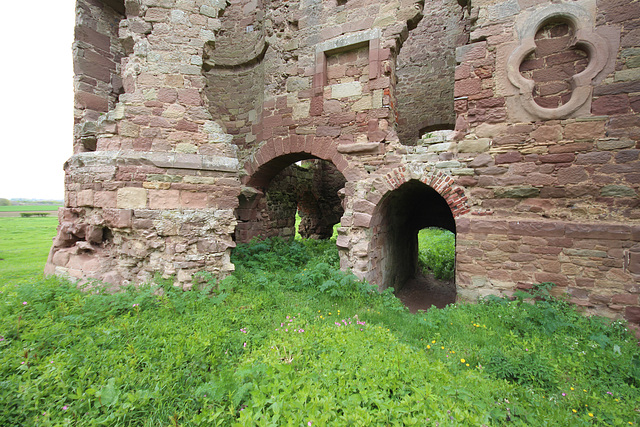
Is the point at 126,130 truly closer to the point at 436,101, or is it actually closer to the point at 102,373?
the point at 102,373

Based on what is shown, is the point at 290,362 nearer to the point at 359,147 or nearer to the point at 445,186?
the point at 445,186

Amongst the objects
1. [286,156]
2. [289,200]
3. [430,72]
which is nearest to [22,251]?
[289,200]

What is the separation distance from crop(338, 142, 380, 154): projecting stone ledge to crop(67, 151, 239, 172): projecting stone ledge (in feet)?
8.72

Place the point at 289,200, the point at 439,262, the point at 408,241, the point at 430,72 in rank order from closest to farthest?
the point at 408,241
the point at 430,72
the point at 289,200
the point at 439,262

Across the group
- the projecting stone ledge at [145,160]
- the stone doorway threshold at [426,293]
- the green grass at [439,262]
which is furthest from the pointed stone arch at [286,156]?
the green grass at [439,262]

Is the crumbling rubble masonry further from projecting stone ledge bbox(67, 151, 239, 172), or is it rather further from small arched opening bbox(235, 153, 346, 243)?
small arched opening bbox(235, 153, 346, 243)

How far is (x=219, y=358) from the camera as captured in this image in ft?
9.79

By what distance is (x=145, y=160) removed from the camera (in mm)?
4496

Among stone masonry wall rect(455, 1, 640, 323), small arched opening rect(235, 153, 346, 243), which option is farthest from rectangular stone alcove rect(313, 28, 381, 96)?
small arched opening rect(235, 153, 346, 243)

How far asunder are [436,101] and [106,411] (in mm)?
10647

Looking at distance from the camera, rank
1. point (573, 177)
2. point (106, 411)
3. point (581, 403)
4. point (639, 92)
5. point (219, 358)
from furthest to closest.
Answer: point (573, 177), point (639, 92), point (219, 358), point (581, 403), point (106, 411)

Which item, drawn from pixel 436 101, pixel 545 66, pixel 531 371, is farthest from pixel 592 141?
pixel 436 101

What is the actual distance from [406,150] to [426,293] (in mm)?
4899

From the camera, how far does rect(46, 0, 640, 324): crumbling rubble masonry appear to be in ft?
14.3
